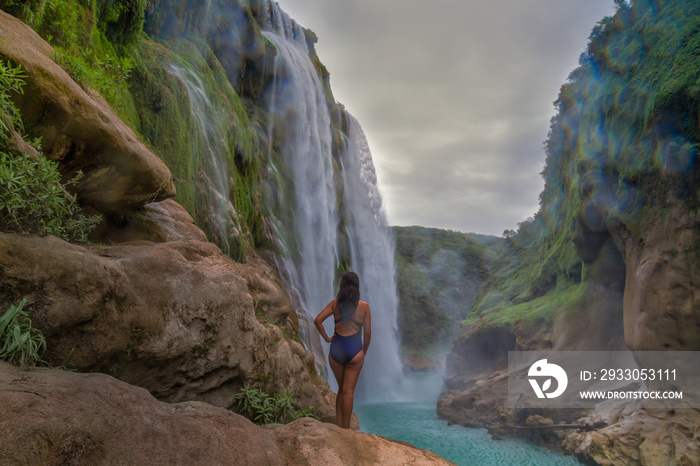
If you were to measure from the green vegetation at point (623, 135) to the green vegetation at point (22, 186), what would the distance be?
14.0m

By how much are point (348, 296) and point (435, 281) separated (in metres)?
55.8

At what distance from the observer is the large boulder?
11.8 ft

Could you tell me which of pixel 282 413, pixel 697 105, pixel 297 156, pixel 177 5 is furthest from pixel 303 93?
pixel 282 413

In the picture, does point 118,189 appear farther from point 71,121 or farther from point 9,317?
point 9,317

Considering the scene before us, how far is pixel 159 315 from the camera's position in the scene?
11.9 feet

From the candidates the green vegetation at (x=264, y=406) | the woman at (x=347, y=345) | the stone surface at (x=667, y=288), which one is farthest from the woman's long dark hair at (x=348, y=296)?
the stone surface at (x=667, y=288)

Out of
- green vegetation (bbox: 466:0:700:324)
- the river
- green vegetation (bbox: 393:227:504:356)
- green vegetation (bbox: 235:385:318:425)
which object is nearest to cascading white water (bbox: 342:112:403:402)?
the river

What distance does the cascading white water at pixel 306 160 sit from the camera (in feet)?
60.4

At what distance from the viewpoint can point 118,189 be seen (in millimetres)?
4602

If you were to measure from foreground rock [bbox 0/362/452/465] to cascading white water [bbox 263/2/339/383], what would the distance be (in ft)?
43.8

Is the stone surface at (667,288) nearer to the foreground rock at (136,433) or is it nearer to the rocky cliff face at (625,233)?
the rocky cliff face at (625,233)

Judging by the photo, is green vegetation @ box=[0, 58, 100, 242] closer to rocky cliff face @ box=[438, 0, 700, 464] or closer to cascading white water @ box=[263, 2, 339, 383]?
rocky cliff face @ box=[438, 0, 700, 464]

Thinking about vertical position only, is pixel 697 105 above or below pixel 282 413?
above

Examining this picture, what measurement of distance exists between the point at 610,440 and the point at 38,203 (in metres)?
12.8
